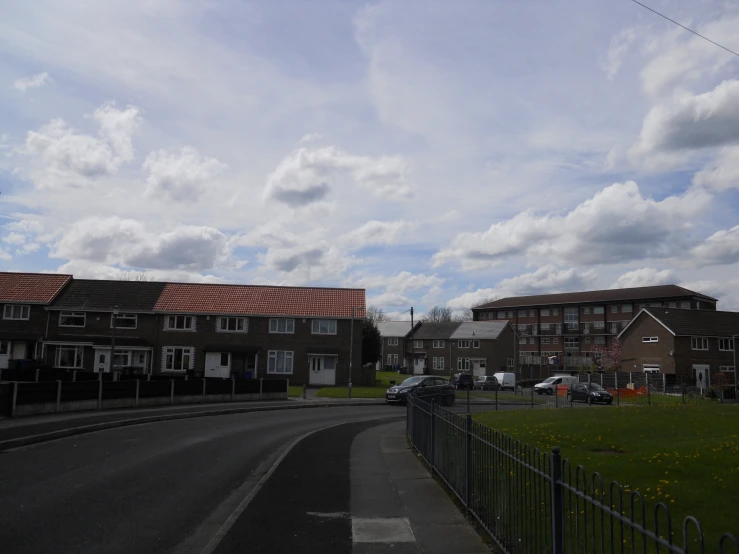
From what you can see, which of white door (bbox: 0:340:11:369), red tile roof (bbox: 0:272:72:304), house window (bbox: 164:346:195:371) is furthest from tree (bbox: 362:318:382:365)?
white door (bbox: 0:340:11:369)

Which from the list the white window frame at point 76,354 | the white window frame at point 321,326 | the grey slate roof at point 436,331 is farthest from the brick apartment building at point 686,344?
the white window frame at point 76,354

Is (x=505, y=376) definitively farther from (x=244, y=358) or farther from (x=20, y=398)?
(x=20, y=398)

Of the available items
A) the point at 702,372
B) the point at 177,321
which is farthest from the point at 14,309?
the point at 702,372

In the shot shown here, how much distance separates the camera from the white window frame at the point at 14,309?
2128 inches

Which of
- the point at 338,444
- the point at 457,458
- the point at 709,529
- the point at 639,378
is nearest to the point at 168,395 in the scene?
the point at 338,444

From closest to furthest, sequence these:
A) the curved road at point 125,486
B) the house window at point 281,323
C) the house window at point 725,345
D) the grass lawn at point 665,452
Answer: the curved road at point 125,486, the grass lawn at point 665,452, the house window at point 281,323, the house window at point 725,345

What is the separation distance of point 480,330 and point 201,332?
43.0 metres

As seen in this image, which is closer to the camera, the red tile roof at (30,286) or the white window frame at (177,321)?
the red tile roof at (30,286)

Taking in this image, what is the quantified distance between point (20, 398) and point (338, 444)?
10.8 m

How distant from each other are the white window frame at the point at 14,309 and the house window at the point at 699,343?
2343 inches

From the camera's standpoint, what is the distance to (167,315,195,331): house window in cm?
5491

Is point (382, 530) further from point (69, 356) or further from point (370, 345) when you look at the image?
point (370, 345)

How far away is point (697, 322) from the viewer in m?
65.6

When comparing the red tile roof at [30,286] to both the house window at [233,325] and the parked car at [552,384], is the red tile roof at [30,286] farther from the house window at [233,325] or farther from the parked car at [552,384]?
the parked car at [552,384]
